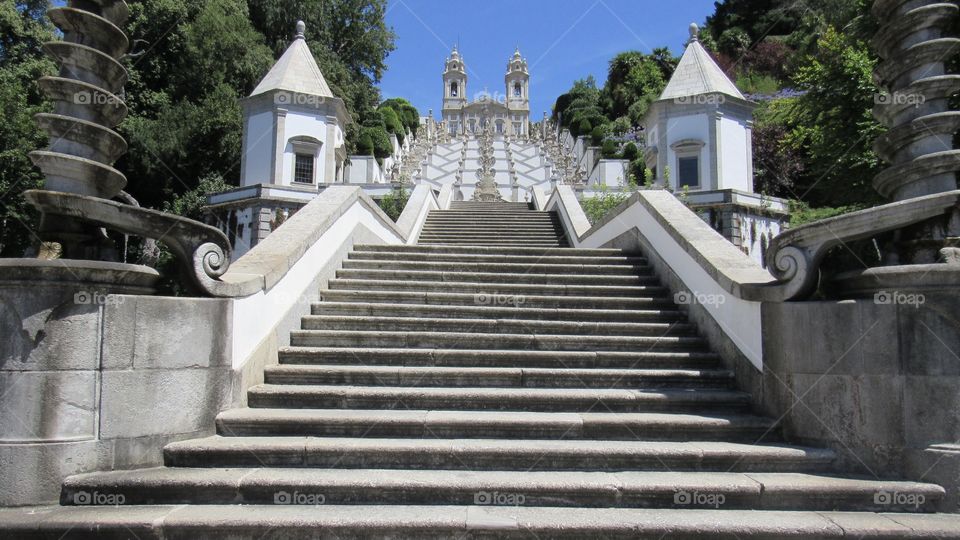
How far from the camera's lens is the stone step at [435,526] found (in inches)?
120

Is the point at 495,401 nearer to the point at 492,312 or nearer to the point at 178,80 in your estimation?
the point at 492,312

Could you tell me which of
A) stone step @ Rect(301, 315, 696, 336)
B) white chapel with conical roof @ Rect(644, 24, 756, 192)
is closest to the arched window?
white chapel with conical roof @ Rect(644, 24, 756, 192)

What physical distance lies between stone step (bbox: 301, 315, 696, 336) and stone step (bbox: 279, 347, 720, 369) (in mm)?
499

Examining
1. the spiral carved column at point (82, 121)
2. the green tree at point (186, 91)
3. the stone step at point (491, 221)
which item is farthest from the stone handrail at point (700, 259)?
the green tree at point (186, 91)

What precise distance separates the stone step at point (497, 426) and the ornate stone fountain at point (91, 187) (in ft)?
3.60

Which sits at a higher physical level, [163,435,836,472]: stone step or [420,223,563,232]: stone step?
[420,223,563,232]: stone step

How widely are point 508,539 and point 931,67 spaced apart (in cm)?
449

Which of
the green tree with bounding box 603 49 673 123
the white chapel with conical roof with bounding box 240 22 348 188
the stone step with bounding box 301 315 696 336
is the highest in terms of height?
the green tree with bounding box 603 49 673 123

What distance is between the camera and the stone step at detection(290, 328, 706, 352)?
5.38m

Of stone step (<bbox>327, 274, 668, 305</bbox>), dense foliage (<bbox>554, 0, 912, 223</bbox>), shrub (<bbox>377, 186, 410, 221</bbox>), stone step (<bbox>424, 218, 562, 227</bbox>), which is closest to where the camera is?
stone step (<bbox>327, 274, 668, 305</bbox>)

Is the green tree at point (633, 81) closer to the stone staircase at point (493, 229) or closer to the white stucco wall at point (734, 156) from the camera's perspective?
the white stucco wall at point (734, 156)

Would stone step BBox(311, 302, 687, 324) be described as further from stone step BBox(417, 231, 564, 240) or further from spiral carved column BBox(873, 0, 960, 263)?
stone step BBox(417, 231, 564, 240)

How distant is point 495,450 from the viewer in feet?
12.3

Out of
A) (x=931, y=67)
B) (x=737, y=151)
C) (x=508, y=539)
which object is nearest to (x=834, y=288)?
(x=931, y=67)
